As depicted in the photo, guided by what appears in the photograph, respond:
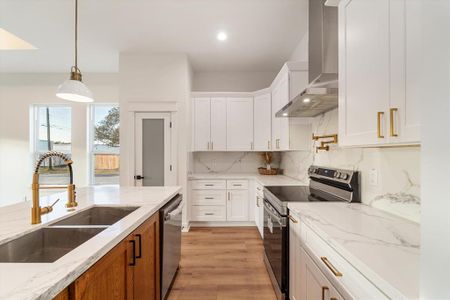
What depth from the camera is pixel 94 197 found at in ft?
6.84

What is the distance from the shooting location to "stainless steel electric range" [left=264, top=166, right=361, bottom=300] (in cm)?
186

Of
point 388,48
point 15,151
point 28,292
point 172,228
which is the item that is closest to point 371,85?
point 388,48

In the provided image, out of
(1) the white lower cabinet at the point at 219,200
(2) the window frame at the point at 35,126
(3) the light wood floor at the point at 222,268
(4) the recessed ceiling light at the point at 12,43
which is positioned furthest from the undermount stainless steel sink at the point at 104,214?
(2) the window frame at the point at 35,126

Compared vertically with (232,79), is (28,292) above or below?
below

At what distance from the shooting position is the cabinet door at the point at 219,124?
441 cm

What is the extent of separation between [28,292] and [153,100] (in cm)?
360

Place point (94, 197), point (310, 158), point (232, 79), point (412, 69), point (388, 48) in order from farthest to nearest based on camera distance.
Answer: point (232, 79), point (310, 158), point (94, 197), point (388, 48), point (412, 69)

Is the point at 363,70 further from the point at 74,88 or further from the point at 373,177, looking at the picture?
the point at 74,88

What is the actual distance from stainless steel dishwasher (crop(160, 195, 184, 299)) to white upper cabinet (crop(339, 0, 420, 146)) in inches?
58.6

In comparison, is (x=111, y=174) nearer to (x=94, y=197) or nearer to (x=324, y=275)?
(x=94, y=197)

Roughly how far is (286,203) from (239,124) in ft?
8.95

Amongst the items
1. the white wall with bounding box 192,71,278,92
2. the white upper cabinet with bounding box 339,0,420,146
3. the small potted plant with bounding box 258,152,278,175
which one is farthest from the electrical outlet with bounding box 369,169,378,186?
the white wall with bounding box 192,71,278,92

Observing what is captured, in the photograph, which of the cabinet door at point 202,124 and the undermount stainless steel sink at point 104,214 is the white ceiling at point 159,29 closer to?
the cabinet door at point 202,124

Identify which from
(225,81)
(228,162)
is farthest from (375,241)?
(225,81)
